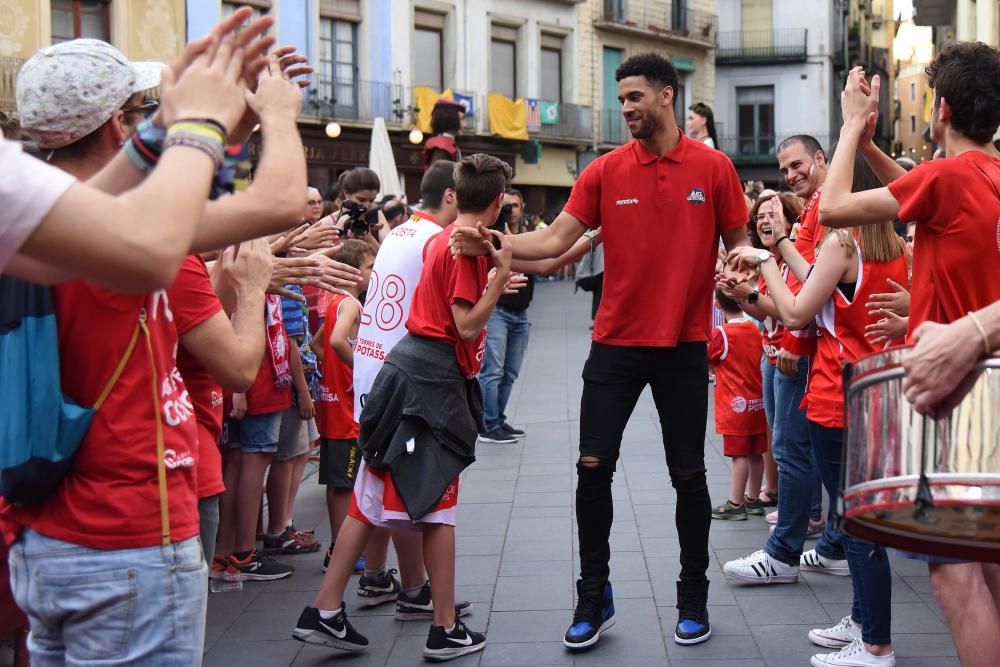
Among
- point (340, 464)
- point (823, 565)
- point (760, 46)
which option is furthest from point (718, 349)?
point (760, 46)

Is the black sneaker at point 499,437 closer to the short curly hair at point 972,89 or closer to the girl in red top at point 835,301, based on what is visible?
the girl in red top at point 835,301

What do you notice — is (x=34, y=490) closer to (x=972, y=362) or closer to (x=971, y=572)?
(x=972, y=362)

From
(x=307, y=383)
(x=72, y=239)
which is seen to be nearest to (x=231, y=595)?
(x=307, y=383)

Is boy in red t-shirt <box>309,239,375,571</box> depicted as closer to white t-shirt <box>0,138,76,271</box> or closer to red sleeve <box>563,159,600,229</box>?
red sleeve <box>563,159,600,229</box>

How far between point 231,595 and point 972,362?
434cm

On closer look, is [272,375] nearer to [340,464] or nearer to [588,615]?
[340,464]

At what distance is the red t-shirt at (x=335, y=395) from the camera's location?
20.7 feet

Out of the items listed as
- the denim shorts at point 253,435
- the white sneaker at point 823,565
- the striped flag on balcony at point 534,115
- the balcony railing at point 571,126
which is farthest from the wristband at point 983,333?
the balcony railing at point 571,126

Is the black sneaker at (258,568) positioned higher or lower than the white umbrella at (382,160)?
lower

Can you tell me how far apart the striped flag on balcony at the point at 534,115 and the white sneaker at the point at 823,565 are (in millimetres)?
31608

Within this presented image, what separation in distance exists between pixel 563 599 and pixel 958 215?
2.92 metres

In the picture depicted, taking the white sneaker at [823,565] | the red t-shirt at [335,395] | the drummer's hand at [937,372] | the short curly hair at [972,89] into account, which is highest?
the short curly hair at [972,89]

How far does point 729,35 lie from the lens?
48000mm

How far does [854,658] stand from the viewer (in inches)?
181
